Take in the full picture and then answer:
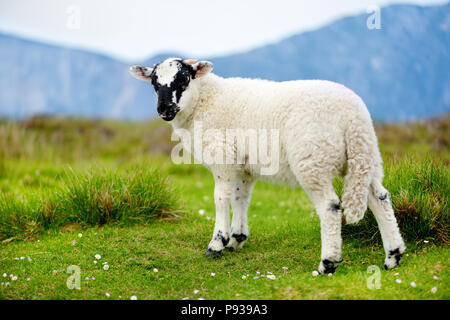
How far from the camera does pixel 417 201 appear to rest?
6.50 meters

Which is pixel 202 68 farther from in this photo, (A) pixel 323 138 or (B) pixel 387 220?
(B) pixel 387 220

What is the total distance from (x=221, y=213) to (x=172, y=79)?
2.16 meters

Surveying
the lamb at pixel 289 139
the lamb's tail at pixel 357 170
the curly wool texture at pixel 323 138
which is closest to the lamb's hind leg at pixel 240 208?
the lamb at pixel 289 139

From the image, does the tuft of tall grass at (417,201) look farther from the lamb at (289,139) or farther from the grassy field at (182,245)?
the lamb at (289,139)

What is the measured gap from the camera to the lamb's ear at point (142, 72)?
264 inches

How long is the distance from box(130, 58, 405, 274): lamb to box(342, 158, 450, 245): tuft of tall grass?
3.43 ft

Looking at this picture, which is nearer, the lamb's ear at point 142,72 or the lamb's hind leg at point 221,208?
the lamb's hind leg at point 221,208

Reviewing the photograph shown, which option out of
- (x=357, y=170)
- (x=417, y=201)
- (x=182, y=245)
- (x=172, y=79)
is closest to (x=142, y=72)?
(x=172, y=79)

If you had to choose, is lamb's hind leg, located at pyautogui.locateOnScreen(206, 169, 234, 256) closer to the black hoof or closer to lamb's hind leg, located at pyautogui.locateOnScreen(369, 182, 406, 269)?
the black hoof

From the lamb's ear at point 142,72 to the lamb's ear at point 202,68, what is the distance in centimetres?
71

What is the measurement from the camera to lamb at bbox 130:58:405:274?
17.5ft

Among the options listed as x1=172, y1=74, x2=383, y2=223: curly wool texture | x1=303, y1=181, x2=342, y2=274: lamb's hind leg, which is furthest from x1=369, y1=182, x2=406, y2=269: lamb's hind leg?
x1=303, y1=181, x2=342, y2=274: lamb's hind leg
